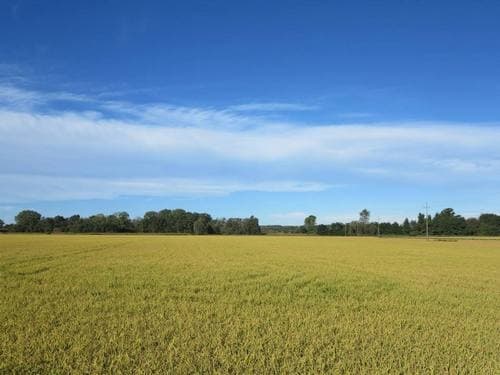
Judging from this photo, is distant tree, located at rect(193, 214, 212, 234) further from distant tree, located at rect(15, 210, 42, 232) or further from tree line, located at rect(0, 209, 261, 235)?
distant tree, located at rect(15, 210, 42, 232)

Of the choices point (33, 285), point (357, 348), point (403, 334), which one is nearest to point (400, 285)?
point (403, 334)

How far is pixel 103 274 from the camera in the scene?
67.0ft

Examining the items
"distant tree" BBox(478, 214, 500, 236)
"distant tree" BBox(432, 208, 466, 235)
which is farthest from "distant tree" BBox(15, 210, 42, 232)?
"distant tree" BBox(478, 214, 500, 236)

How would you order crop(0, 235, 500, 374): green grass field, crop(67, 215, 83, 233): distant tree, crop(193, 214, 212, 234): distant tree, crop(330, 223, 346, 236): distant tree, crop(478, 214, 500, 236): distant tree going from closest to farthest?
1. crop(0, 235, 500, 374): green grass field
2. crop(478, 214, 500, 236): distant tree
3. crop(67, 215, 83, 233): distant tree
4. crop(193, 214, 212, 234): distant tree
5. crop(330, 223, 346, 236): distant tree

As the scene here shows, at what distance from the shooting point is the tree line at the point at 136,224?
159875mm

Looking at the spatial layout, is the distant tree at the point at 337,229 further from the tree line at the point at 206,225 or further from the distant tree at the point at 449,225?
the distant tree at the point at 449,225

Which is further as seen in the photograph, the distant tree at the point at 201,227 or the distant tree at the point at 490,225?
the distant tree at the point at 201,227

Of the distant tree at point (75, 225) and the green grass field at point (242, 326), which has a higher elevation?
the distant tree at point (75, 225)

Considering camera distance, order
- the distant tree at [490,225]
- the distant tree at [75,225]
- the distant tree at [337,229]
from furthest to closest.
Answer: the distant tree at [337,229] → the distant tree at [75,225] → the distant tree at [490,225]

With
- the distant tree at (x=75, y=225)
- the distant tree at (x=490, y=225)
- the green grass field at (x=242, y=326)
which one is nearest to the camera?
the green grass field at (x=242, y=326)

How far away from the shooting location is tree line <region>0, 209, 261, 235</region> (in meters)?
160

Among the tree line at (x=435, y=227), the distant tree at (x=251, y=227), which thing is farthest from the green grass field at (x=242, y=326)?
the distant tree at (x=251, y=227)

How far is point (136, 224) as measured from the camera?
178m

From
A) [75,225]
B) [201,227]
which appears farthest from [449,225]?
[75,225]
